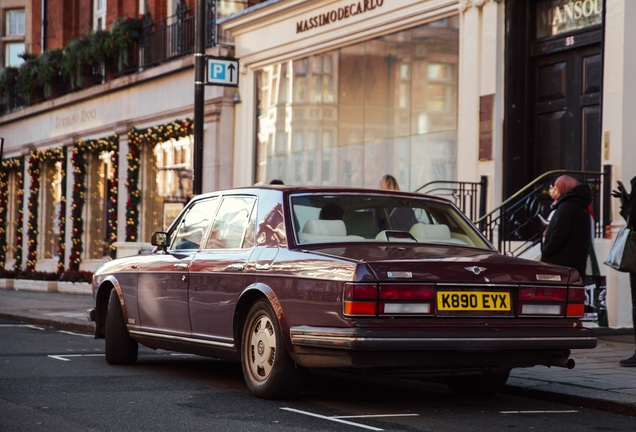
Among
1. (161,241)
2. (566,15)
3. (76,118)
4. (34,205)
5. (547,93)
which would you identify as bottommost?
(161,241)

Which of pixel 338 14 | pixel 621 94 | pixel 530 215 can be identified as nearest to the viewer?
pixel 621 94

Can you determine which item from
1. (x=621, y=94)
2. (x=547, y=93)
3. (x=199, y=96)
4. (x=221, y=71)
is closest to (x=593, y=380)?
(x=621, y=94)

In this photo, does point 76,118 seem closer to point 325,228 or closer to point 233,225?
Result: point 233,225

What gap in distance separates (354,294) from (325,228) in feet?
3.41

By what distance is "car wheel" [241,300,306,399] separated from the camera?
6059 mm

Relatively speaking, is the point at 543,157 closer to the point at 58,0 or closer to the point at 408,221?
the point at 408,221

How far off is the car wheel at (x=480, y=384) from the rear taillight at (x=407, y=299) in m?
1.34

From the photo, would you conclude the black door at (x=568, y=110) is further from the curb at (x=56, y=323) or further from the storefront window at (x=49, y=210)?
the storefront window at (x=49, y=210)

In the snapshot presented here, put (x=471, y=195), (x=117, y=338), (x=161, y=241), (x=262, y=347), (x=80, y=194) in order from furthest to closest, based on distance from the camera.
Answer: (x=80, y=194), (x=471, y=195), (x=117, y=338), (x=161, y=241), (x=262, y=347)

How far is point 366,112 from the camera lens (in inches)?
679

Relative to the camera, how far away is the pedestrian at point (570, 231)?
921 centimetres

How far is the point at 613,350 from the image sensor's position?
927 centimetres

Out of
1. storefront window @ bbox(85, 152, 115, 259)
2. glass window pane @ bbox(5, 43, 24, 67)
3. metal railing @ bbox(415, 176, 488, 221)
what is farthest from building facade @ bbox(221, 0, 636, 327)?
glass window pane @ bbox(5, 43, 24, 67)

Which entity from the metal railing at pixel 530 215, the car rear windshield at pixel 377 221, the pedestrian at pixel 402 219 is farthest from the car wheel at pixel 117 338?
Answer: the metal railing at pixel 530 215
